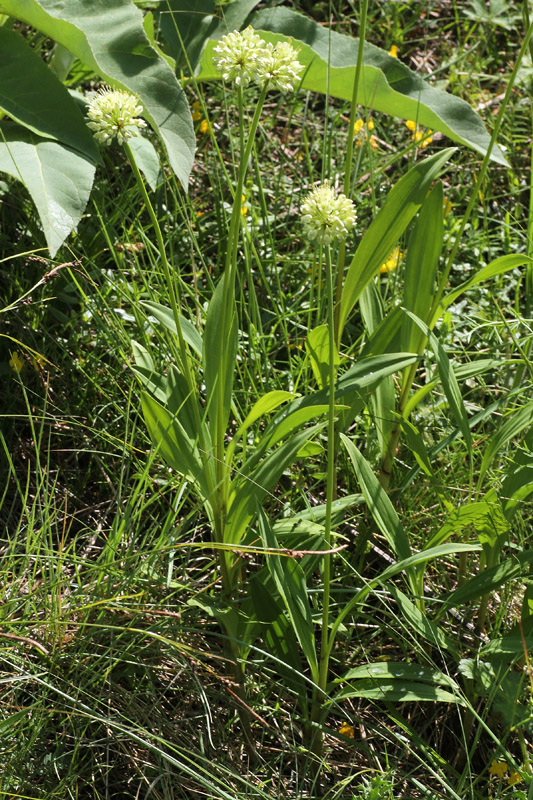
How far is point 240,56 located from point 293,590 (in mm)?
851

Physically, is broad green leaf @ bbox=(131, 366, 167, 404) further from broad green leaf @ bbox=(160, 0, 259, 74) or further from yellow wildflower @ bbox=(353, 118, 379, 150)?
yellow wildflower @ bbox=(353, 118, 379, 150)

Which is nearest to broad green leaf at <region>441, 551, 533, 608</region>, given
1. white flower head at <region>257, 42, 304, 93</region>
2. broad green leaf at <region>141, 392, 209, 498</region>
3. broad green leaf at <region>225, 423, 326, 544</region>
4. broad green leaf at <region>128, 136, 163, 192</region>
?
broad green leaf at <region>225, 423, 326, 544</region>

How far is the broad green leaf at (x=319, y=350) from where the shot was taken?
1.49 meters

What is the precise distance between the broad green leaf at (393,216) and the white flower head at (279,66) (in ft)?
1.68

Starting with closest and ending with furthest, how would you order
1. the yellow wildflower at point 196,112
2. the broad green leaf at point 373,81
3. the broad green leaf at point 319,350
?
1. the broad green leaf at point 319,350
2. the broad green leaf at point 373,81
3. the yellow wildflower at point 196,112

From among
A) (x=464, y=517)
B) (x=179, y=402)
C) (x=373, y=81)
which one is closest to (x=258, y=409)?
(x=179, y=402)

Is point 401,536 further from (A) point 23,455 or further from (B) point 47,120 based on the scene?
(B) point 47,120

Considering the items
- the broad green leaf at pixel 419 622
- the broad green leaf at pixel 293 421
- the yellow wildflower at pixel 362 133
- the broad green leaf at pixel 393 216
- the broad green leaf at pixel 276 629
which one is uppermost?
the yellow wildflower at pixel 362 133

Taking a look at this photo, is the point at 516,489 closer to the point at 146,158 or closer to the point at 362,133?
the point at 146,158

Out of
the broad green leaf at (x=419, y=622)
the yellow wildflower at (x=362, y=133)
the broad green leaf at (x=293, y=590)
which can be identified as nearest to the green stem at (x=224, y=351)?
the broad green leaf at (x=293, y=590)

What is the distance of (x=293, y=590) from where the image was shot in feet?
4.35

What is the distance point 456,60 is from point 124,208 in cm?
151

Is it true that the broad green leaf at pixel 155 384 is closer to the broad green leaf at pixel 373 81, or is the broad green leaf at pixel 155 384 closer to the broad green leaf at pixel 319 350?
the broad green leaf at pixel 319 350

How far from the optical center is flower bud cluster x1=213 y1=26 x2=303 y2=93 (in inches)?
40.7
